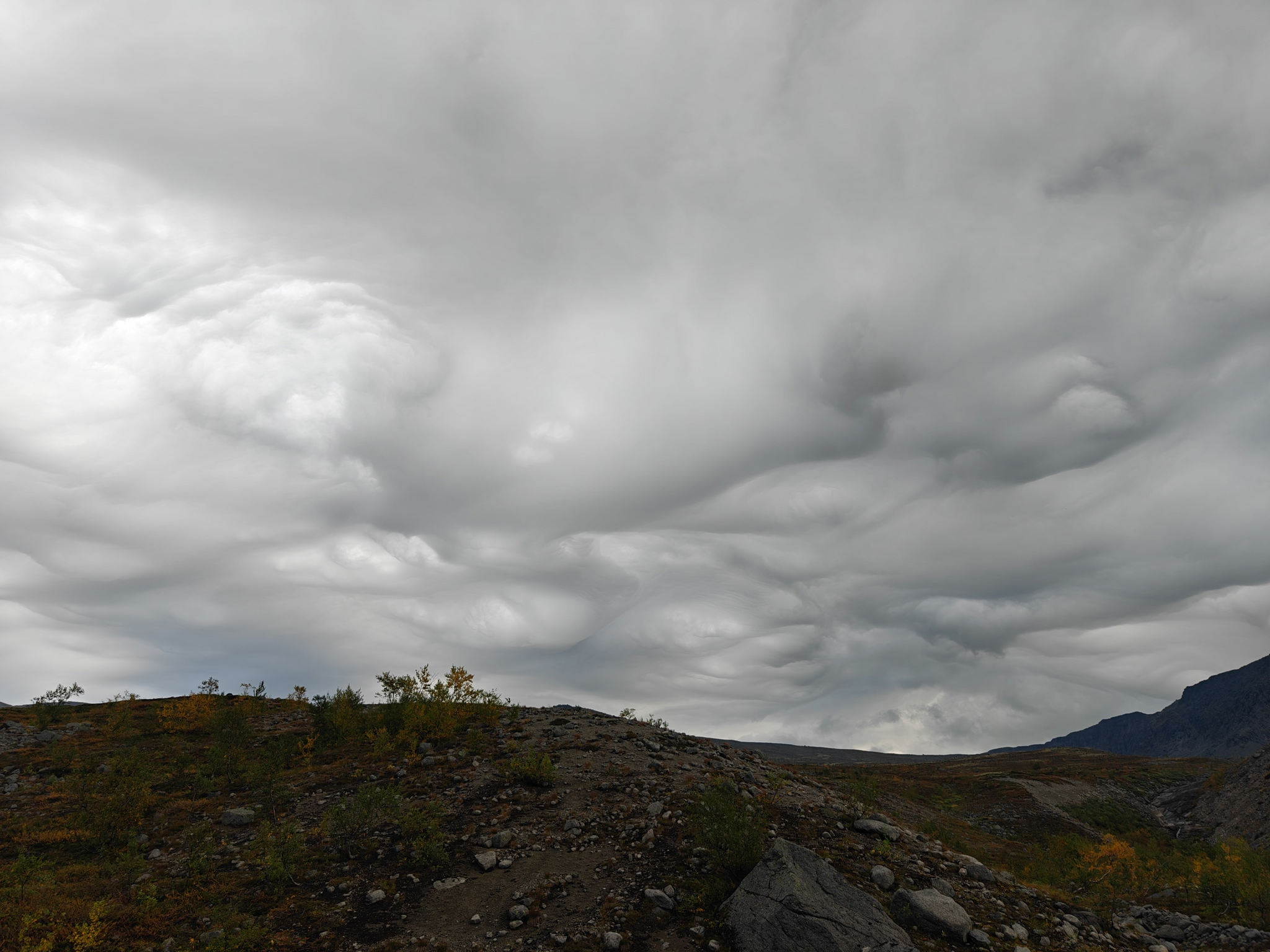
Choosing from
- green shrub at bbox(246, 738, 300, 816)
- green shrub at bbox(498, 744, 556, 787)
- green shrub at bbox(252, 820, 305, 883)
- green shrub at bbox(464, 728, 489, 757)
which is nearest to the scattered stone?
green shrub at bbox(498, 744, 556, 787)

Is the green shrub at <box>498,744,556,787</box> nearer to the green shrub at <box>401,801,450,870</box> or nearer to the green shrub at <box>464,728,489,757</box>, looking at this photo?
the green shrub at <box>464,728,489,757</box>

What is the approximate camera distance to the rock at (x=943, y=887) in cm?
1353

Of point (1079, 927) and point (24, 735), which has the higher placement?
point (24, 735)

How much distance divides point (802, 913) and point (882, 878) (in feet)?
10.9

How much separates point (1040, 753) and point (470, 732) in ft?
739

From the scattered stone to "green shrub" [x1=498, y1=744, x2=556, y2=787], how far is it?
10.1m

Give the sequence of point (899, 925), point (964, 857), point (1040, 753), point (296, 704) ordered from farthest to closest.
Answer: point (1040, 753) → point (296, 704) → point (964, 857) → point (899, 925)

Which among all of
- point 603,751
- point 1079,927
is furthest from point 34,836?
point 1079,927

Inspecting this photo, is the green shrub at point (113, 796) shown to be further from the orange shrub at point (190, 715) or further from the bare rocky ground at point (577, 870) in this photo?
the orange shrub at point (190, 715)

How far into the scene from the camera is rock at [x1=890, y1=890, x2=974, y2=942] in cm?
1198

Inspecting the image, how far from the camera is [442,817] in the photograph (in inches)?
678

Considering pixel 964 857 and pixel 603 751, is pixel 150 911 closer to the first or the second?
pixel 603 751

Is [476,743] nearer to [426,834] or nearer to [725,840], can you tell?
[426,834]

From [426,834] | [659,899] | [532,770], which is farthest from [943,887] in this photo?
[426,834]
